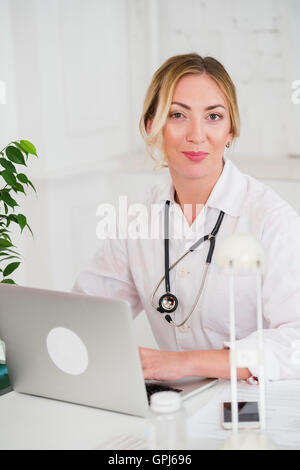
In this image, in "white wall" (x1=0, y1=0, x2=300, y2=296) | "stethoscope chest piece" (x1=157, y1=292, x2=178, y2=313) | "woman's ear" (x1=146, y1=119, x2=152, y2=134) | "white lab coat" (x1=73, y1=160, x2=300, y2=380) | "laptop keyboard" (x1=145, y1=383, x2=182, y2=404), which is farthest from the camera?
"white wall" (x1=0, y1=0, x2=300, y2=296)

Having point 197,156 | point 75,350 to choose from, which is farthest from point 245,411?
point 197,156

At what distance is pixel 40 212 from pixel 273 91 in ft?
4.07

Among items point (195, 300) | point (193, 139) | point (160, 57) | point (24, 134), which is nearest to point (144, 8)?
point (160, 57)

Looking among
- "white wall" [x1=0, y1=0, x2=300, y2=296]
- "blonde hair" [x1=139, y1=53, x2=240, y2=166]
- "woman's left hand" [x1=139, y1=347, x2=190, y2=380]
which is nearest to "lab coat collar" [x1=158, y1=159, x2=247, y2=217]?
"blonde hair" [x1=139, y1=53, x2=240, y2=166]

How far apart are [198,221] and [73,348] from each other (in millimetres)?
674

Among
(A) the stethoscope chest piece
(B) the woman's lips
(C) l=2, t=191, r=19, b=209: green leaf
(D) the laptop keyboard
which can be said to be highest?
(B) the woman's lips

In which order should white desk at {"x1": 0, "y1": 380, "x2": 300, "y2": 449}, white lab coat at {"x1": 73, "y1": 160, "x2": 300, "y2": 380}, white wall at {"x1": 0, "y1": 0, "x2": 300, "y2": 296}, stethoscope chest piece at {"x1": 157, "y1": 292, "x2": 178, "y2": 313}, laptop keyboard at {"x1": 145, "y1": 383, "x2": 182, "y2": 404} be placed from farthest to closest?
1. white wall at {"x1": 0, "y1": 0, "x2": 300, "y2": 296}
2. stethoscope chest piece at {"x1": 157, "y1": 292, "x2": 178, "y2": 313}
3. white lab coat at {"x1": 73, "y1": 160, "x2": 300, "y2": 380}
4. laptop keyboard at {"x1": 145, "y1": 383, "x2": 182, "y2": 404}
5. white desk at {"x1": 0, "y1": 380, "x2": 300, "y2": 449}

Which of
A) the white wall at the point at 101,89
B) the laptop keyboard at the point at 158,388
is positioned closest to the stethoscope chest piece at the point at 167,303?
the laptop keyboard at the point at 158,388

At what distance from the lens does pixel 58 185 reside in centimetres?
365

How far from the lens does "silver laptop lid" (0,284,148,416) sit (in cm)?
151

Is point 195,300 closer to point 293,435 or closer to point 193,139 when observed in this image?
point 193,139

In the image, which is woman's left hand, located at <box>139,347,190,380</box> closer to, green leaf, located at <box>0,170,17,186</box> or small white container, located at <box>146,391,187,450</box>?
small white container, located at <box>146,391,187,450</box>

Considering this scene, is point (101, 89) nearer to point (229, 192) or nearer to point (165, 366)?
point (229, 192)

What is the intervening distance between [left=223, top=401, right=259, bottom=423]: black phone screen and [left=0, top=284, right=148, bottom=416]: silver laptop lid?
17 cm
